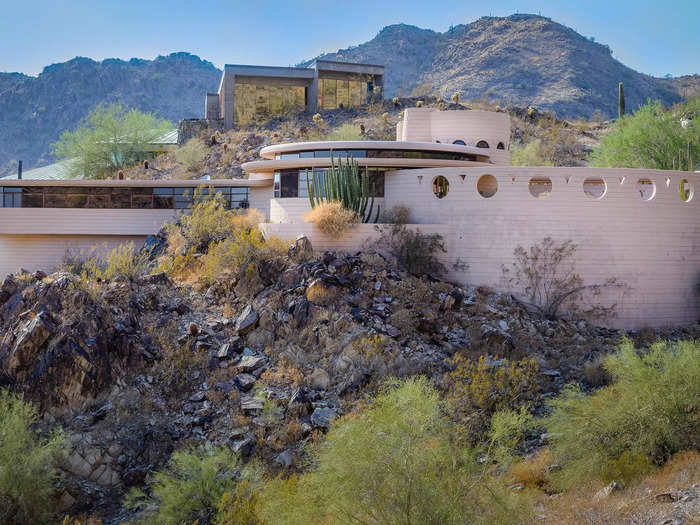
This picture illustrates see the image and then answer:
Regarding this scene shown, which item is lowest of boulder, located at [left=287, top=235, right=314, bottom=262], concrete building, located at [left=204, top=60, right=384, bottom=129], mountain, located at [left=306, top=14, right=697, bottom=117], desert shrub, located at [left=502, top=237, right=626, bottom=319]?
→ desert shrub, located at [left=502, top=237, right=626, bottom=319]

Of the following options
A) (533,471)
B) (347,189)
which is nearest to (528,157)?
(347,189)

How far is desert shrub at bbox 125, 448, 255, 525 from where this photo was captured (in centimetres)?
1367

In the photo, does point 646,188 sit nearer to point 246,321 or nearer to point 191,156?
point 246,321

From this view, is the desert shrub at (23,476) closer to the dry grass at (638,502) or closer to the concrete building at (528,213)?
the dry grass at (638,502)

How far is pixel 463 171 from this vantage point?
958 inches

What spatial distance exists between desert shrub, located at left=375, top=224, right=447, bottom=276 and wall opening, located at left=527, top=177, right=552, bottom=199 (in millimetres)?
3859

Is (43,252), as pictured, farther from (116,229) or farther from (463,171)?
(463,171)

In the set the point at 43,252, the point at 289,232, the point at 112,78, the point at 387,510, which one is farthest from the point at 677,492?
the point at 112,78

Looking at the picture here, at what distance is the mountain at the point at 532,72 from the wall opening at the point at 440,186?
Result: 4690 centimetres

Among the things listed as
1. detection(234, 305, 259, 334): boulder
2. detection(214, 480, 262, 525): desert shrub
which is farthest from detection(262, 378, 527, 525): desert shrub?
detection(234, 305, 259, 334): boulder

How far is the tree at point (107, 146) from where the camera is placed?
4441 cm

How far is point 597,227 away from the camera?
23.7 metres

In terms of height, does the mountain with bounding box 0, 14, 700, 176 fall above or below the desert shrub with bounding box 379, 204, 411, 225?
above

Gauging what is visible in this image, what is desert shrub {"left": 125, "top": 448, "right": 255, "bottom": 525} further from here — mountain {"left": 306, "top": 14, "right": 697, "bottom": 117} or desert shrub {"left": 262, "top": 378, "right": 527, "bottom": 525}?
mountain {"left": 306, "top": 14, "right": 697, "bottom": 117}
